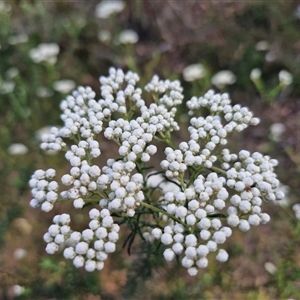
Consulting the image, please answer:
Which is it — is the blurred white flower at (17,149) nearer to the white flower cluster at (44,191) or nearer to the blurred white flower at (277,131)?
the white flower cluster at (44,191)

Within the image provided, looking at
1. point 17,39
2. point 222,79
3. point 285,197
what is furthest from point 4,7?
point 285,197

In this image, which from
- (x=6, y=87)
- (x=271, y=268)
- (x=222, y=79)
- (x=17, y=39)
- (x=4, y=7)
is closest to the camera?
(x=271, y=268)

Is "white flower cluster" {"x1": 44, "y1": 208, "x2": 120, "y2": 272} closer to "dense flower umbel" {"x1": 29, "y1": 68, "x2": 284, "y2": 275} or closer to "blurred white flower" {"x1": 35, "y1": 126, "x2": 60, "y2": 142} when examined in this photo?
"dense flower umbel" {"x1": 29, "y1": 68, "x2": 284, "y2": 275}

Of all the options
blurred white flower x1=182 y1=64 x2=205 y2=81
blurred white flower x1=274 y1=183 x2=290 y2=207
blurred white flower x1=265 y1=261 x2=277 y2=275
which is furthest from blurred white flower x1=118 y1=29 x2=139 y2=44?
blurred white flower x1=265 y1=261 x2=277 y2=275

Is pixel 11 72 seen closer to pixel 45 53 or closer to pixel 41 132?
pixel 45 53

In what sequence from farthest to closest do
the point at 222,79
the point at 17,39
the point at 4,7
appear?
the point at 4,7
the point at 17,39
the point at 222,79

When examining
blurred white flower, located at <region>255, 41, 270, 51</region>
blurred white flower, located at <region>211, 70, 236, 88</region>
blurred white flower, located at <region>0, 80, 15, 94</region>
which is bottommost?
blurred white flower, located at <region>0, 80, 15, 94</region>

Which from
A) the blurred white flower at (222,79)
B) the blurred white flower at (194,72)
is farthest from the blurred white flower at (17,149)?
the blurred white flower at (222,79)

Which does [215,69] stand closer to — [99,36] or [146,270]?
[99,36]
